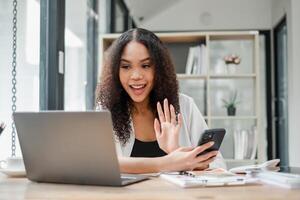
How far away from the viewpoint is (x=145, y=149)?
1755mm

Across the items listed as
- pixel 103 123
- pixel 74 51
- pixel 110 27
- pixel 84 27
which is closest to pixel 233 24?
pixel 110 27

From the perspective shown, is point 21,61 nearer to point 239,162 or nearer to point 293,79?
point 239,162

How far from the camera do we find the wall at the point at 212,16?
6.04m

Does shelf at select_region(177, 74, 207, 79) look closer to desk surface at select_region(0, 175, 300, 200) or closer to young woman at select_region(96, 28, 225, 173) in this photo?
young woman at select_region(96, 28, 225, 173)

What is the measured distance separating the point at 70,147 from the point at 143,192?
0.22 metres

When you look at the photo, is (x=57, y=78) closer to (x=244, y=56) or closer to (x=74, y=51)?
(x=74, y=51)

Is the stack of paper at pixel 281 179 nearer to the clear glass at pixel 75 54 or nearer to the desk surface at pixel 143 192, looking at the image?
the desk surface at pixel 143 192

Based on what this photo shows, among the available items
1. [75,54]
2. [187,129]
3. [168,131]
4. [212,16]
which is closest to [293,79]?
[212,16]

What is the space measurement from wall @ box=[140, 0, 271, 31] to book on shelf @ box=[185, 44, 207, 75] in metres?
2.51

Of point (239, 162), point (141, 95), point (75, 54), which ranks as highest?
point (75, 54)

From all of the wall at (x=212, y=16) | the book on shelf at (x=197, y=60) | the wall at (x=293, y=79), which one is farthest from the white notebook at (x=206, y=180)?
the wall at (x=212, y=16)

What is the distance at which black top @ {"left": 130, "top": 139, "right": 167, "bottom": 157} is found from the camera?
1.75 metres

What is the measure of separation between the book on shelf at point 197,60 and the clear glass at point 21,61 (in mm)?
1716

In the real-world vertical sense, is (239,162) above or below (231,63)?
below
